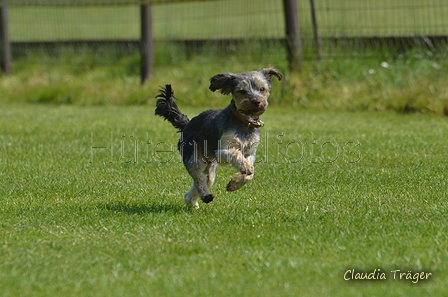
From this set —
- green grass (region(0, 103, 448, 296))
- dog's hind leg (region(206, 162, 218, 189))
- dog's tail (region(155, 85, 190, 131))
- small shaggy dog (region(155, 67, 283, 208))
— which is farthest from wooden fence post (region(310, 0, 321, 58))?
dog's hind leg (region(206, 162, 218, 189))

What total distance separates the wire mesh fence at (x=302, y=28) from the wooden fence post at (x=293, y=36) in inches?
9.1

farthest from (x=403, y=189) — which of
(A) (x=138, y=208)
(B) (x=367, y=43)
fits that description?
(B) (x=367, y=43)

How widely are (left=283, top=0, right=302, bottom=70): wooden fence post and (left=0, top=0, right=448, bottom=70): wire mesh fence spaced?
0.23m

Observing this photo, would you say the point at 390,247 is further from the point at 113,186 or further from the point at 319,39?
the point at 319,39

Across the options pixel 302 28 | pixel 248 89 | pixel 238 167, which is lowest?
pixel 238 167

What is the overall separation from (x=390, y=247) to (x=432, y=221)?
0.79 metres

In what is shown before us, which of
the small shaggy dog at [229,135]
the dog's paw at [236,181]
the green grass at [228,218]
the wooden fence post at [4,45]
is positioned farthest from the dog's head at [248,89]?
the wooden fence post at [4,45]

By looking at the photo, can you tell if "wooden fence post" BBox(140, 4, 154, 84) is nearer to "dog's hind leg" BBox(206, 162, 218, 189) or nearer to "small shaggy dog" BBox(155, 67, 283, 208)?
"small shaggy dog" BBox(155, 67, 283, 208)

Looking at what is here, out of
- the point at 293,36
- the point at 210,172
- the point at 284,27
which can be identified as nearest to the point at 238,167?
the point at 210,172

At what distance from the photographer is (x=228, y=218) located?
5.45 metres

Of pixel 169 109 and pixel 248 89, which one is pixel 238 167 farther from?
pixel 169 109

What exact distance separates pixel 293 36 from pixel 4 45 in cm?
784

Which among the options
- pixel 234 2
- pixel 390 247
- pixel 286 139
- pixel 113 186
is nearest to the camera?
pixel 390 247

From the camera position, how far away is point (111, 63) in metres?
16.7
